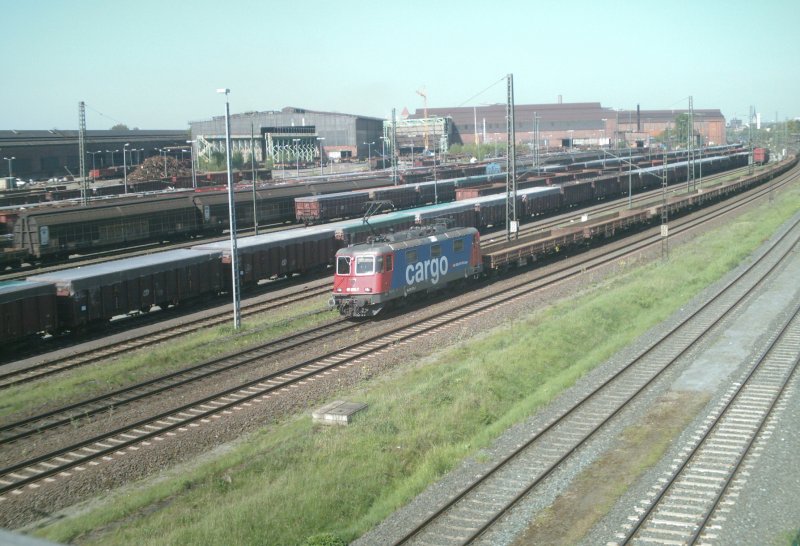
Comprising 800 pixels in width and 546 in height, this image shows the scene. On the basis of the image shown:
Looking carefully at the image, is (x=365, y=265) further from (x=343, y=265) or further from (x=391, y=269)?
(x=391, y=269)

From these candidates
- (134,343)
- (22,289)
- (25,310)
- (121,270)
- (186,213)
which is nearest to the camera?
(22,289)

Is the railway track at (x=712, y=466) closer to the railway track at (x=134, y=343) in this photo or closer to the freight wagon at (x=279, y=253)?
the railway track at (x=134, y=343)

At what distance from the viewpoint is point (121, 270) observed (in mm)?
30234

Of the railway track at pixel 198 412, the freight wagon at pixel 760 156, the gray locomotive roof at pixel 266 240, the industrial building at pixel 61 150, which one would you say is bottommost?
the railway track at pixel 198 412

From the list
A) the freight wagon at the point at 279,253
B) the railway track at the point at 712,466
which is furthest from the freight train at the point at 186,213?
the railway track at the point at 712,466

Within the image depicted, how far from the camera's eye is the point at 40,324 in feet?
89.7

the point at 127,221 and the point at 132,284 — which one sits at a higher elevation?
the point at 127,221

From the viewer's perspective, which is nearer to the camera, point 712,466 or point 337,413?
point 712,466

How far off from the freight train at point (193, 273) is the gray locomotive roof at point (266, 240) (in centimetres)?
2

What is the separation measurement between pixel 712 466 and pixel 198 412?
486 inches

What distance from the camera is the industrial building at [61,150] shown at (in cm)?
10431

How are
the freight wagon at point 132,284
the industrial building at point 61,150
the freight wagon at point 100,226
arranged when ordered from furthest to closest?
the industrial building at point 61,150, the freight wagon at point 100,226, the freight wagon at point 132,284

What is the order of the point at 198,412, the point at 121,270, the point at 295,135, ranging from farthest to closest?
the point at 295,135 → the point at 121,270 → the point at 198,412

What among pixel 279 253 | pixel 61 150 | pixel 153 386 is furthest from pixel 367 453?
pixel 61 150
